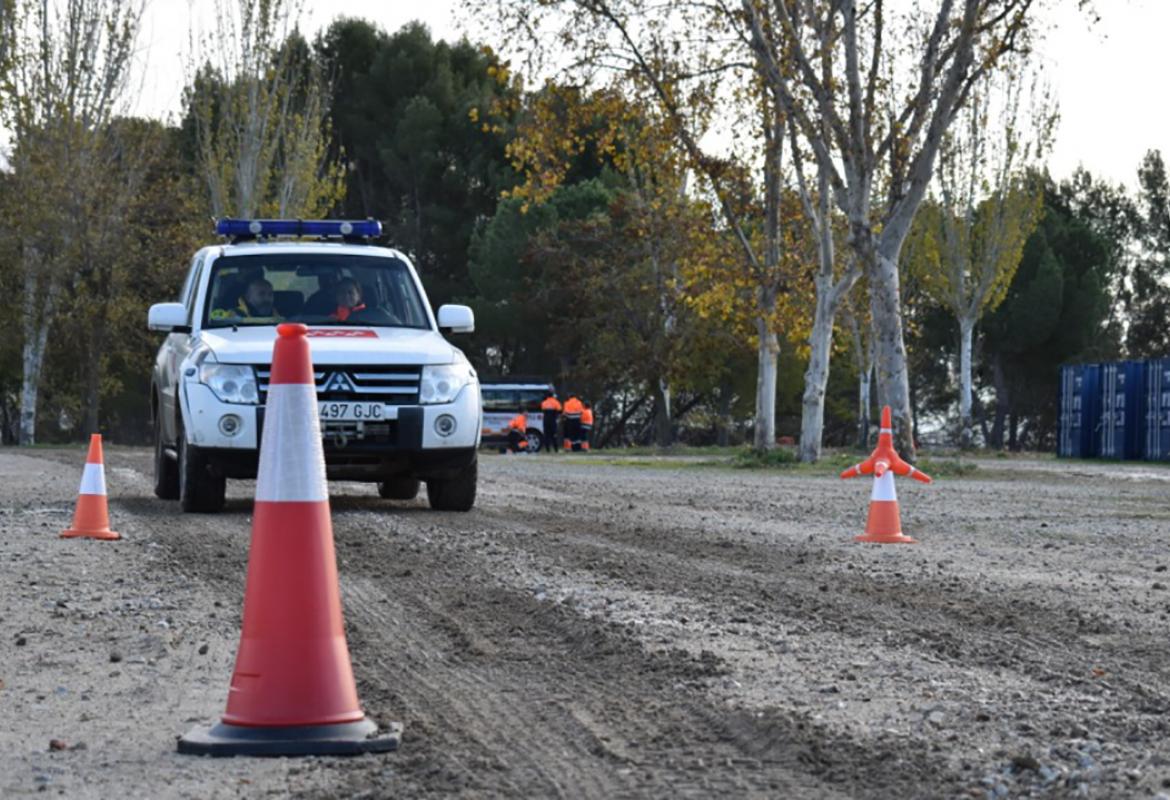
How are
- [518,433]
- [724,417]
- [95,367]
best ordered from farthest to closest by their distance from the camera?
1. [724,417]
2. [95,367]
3. [518,433]

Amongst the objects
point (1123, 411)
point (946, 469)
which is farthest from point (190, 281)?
point (1123, 411)

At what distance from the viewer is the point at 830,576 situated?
9.41 metres

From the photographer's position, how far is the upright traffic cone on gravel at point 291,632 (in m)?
4.88

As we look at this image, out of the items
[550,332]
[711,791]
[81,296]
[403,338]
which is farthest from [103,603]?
[550,332]

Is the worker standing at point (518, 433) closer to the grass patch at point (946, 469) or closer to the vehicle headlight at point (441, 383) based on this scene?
the grass patch at point (946, 469)

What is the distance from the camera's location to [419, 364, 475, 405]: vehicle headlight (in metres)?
12.9

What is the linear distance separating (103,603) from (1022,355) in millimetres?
61475

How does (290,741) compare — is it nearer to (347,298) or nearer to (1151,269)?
(347,298)

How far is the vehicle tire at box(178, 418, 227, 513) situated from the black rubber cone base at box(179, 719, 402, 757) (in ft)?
26.0

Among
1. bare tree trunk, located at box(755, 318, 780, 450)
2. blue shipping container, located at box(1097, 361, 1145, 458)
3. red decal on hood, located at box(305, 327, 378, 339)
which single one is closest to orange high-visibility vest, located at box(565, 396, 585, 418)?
bare tree trunk, located at box(755, 318, 780, 450)

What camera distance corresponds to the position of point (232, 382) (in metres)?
12.6

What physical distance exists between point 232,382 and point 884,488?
14.4 ft

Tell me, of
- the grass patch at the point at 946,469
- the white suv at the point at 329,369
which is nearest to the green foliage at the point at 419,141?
the grass patch at the point at 946,469

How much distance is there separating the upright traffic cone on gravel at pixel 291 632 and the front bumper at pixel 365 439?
23.3 feet
